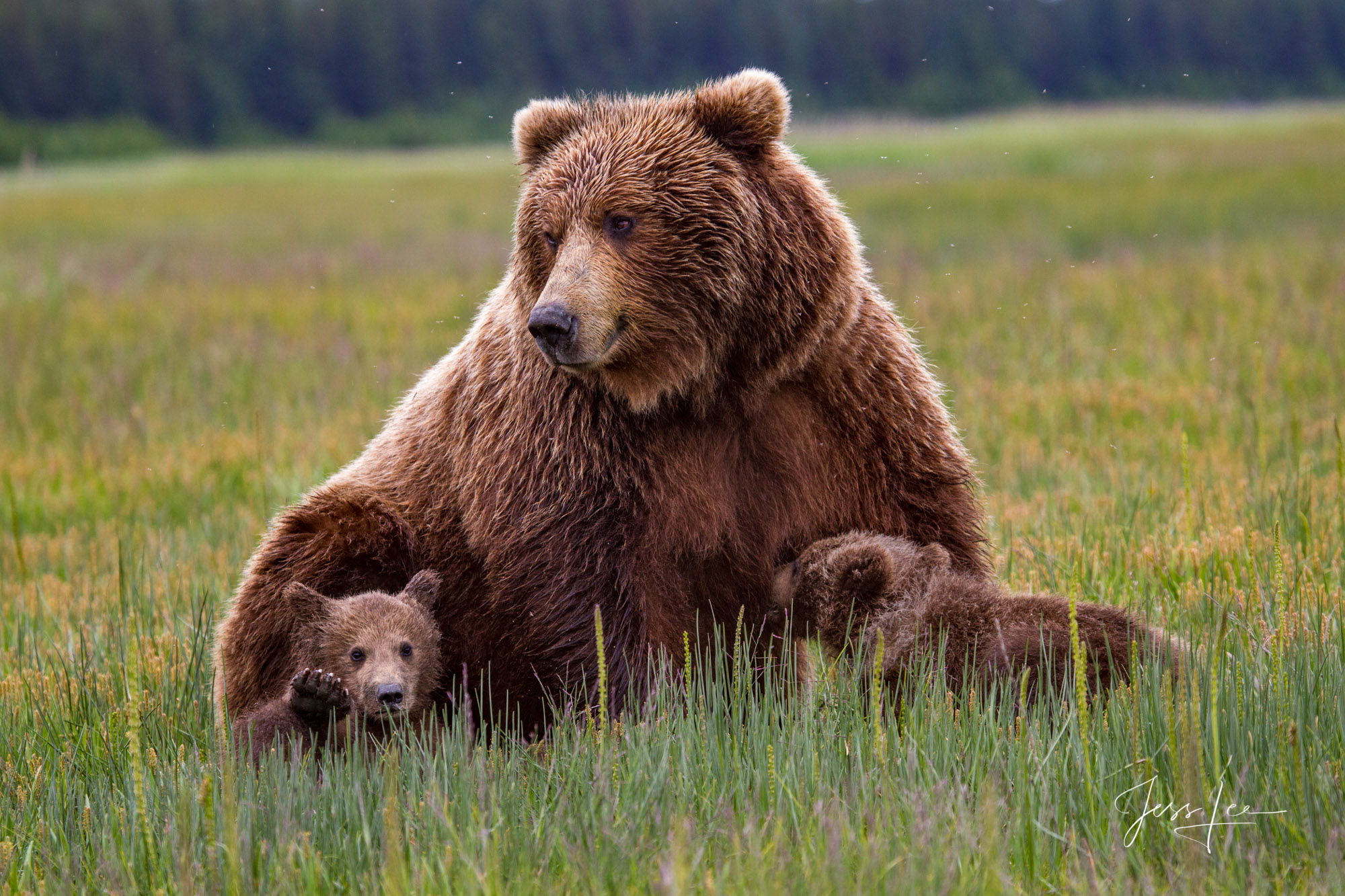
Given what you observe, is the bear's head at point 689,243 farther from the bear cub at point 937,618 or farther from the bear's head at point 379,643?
the bear's head at point 379,643

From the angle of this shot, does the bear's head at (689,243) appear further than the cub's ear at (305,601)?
No

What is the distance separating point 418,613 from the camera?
4.51 m

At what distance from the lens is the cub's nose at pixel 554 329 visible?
400 cm

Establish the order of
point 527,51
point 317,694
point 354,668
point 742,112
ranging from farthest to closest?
1. point 527,51
2. point 742,112
3. point 354,668
4. point 317,694

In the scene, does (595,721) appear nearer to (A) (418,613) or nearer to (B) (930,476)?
(A) (418,613)

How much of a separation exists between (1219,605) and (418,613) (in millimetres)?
2709

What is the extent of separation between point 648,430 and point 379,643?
106 centimetres

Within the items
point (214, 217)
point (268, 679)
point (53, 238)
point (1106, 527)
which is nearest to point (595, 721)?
point (268, 679)

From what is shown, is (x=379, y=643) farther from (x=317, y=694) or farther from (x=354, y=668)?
(x=317, y=694)

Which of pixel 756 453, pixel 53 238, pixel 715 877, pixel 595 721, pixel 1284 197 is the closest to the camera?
pixel 715 877
